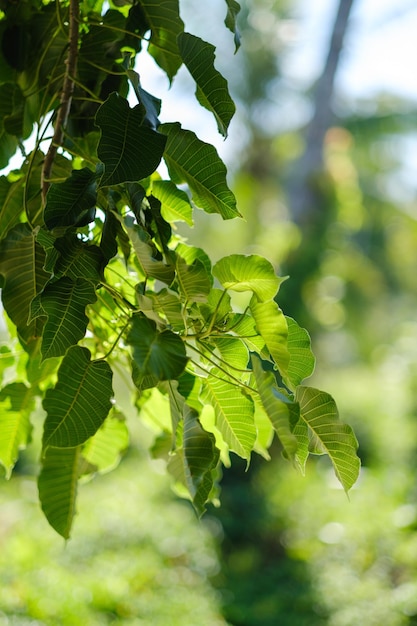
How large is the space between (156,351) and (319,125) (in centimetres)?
767

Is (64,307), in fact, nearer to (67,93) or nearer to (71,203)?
(71,203)

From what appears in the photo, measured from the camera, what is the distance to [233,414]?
717mm

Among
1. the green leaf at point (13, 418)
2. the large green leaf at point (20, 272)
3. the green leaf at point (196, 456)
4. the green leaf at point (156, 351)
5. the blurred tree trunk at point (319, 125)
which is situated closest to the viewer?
the green leaf at point (156, 351)

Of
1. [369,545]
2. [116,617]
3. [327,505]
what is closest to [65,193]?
[116,617]

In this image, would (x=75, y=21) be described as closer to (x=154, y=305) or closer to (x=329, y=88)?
(x=154, y=305)

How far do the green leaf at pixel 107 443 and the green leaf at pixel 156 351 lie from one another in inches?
15.9

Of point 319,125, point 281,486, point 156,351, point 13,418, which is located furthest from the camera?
point 319,125

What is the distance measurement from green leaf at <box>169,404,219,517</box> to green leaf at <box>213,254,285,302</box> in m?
0.13

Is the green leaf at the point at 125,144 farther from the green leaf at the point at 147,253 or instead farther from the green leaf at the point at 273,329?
the green leaf at the point at 273,329

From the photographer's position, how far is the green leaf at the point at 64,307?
64 cm

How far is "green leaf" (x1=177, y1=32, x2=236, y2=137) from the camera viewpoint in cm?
67

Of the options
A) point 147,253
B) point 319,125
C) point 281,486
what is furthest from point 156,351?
point 319,125

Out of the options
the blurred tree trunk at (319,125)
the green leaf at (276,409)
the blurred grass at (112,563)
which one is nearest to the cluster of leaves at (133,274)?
the green leaf at (276,409)

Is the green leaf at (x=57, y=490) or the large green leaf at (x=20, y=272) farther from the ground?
the large green leaf at (x=20, y=272)
